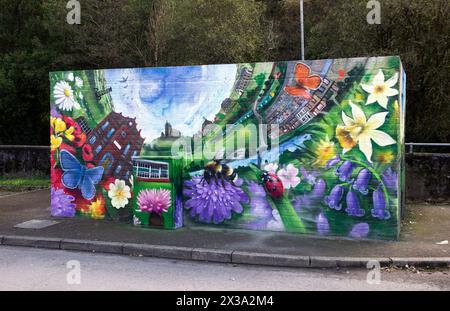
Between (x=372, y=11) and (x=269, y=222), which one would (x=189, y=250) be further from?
(x=372, y=11)

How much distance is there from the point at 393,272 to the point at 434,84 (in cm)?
1311

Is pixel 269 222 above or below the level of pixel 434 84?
below

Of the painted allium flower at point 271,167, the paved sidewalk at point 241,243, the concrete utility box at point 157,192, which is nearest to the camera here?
the paved sidewalk at point 241,243

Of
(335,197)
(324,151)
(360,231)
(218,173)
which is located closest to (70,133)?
(218,173)

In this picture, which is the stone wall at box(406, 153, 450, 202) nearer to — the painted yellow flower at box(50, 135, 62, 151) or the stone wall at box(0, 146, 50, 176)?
the painted yellow flower at box(50, 135, 62, 151)

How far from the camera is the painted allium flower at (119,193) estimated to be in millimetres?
9227

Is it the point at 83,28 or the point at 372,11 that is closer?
the point at 372,11

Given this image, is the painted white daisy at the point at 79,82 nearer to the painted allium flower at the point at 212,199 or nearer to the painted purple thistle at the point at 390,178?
the painted allium flower at the point at 212,199

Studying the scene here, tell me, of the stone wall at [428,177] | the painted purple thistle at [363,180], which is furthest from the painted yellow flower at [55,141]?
the stone wall at [428,177]

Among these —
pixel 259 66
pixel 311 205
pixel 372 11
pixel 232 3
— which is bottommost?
pixel 311 205

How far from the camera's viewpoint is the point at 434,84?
17.6 meters

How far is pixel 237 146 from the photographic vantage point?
8500 millimetres

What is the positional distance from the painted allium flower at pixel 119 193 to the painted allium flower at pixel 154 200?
588 mm
